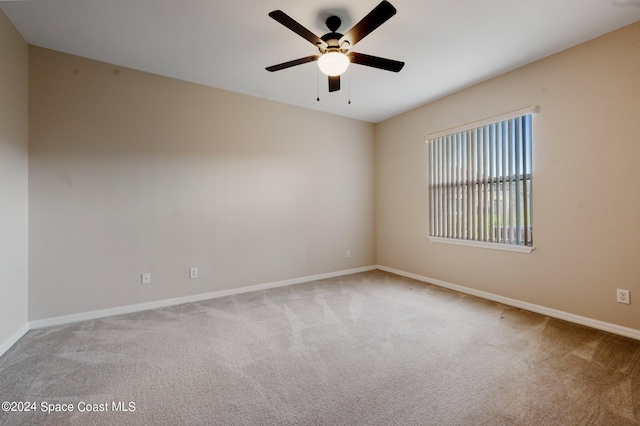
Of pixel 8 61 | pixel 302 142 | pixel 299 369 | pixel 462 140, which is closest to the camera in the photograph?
pixel 299 369

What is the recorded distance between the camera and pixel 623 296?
255cm

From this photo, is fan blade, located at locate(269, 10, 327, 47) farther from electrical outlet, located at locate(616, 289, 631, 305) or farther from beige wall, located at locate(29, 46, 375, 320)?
electrical outlet, located at locate(616, 289, 631, 305)

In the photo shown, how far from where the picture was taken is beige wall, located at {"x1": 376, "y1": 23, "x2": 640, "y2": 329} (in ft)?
8.29

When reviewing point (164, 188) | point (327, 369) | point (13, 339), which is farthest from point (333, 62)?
point (13, 339)

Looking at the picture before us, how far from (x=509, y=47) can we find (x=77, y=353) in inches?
190

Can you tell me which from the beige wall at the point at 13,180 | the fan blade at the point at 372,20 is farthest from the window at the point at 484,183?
the beige wall at the point at 13,180

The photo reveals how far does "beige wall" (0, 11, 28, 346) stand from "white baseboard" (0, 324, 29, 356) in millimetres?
19

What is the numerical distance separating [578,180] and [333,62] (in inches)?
106

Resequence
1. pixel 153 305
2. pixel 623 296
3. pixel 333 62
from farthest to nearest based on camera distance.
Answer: pixel 153 305 → pixel 623 296 → pixel 333 62

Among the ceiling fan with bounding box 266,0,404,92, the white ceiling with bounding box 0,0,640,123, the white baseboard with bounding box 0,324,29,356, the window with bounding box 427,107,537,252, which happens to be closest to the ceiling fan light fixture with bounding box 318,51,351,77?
the ceiling fan with bounding box 266,0,404,92

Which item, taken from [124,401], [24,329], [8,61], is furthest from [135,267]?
[8,61]

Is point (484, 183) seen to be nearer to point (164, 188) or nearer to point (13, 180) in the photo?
point (164, 188)

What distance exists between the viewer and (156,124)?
133 inches

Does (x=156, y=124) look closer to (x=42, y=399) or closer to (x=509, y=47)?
(x=42, y=399)
